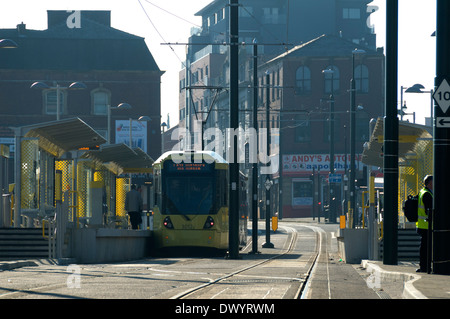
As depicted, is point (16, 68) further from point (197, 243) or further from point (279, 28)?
point (197, 243)

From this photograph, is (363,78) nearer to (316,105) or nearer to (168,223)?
(316,105)

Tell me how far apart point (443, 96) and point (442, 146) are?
2.53 feet

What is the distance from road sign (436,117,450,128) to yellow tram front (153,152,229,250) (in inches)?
544

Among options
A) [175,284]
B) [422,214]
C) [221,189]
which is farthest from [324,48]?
[175,284]

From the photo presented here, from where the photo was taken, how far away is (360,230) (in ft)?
91.5

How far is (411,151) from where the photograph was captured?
2911 cm

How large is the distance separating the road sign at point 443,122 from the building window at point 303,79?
239ft

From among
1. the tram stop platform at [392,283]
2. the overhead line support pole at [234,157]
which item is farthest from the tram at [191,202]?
the tram stop platform at [392,283]

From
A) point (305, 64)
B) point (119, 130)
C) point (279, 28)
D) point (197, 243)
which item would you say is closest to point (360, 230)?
point (197, 243)

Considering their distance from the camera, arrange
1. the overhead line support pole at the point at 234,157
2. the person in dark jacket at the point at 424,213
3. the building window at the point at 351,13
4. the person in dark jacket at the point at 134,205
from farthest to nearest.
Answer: the building window at the point at 351,13 < the person in dark jacket at the point at 134,205 < the overhead line support pole at the point at 234,157 < the person in dark jacket at the point at 424,213

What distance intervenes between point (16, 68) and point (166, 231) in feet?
172

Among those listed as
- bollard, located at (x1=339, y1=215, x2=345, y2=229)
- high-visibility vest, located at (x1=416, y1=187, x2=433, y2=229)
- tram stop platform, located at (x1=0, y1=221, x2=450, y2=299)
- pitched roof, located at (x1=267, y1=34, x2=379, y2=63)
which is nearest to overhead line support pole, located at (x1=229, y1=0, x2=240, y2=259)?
tram stop platform, located at (x1=0, y1=221, x2=450, y2=299)

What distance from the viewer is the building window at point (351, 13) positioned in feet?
362

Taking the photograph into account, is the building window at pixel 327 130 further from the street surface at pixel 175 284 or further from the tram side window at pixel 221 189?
the street surface at pixel 175 284
